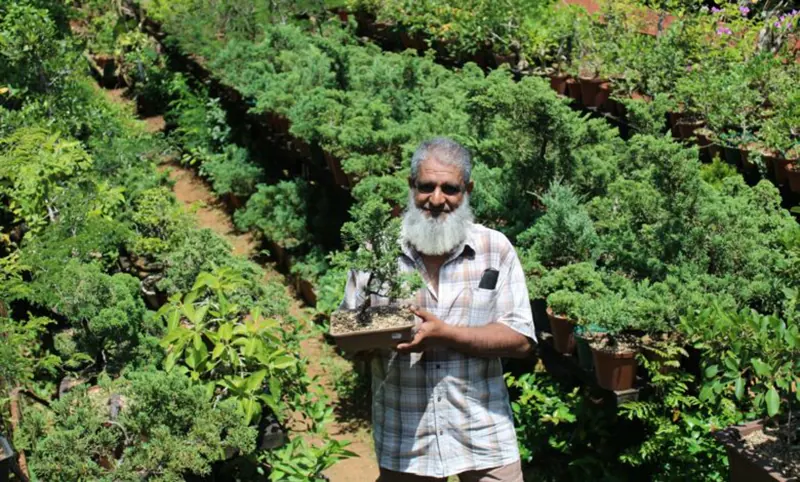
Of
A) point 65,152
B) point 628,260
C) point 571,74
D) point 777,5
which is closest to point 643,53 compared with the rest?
point 571,74

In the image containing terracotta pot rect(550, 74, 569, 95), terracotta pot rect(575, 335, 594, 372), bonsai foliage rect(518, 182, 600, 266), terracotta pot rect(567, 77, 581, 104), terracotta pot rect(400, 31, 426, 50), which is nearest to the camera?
terracotta pot rect(575, 335, 594, 372)

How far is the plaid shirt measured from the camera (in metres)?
3.50

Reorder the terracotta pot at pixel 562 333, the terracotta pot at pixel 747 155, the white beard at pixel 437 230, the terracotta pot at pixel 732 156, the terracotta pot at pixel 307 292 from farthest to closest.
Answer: the terracotta pot at pixel 307 292, the terracotta pot at pixel 732 156, the terracotta pot at pixel 747 155, the terracotta pot at pixel 562 333, the white beard at pixel 437 230

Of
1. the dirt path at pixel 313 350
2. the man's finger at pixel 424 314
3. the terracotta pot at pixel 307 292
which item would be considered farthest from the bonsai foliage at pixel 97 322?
the terracotta pot at pixel 307 292

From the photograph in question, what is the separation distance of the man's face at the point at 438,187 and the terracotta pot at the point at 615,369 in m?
1.28

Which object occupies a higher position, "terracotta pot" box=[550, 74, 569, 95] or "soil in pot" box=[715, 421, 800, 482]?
"terracotta pot" box=[550, 74, 569, 95]

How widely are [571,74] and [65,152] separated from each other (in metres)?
4.04

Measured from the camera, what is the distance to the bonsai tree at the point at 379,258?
3.48m

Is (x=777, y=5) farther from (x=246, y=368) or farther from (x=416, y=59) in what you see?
(x=246, y=368)

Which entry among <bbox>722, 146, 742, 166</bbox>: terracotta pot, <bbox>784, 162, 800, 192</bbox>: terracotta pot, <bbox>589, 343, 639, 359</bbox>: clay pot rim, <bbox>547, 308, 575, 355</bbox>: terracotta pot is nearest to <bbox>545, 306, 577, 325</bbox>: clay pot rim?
<bbox>547, 308, 575, 355</bbox>: terracotta pot

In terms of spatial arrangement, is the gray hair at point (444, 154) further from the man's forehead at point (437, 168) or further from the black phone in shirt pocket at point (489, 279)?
A: the black phone in shirt pocket at point (489, 279)

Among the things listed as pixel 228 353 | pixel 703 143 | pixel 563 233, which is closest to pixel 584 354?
pixel 563 233

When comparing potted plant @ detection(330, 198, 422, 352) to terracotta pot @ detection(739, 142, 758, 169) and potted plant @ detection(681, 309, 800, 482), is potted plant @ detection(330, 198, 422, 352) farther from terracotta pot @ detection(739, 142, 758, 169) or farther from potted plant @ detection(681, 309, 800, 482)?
terracotta pot @ detection(739, 142, 758, 169)

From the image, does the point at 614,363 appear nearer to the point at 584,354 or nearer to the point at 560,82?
the point at 584,354
